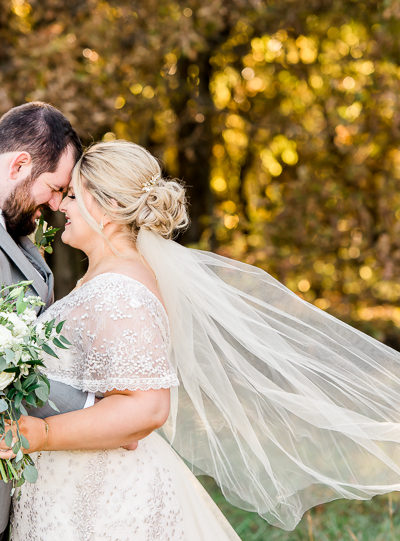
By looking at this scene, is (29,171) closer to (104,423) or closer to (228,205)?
(104,423)

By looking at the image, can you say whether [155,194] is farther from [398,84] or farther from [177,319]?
[398,84]

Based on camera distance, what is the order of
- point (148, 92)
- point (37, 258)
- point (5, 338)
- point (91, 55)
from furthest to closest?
point (148, 92) < point (91, 55) < point (37, 258) < point (5, 338)

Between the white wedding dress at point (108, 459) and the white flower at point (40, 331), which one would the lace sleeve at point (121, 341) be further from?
the white flower at point (40, 331)

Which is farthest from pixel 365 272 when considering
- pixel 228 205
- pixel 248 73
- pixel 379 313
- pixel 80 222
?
pixel 80 222

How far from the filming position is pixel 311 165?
311 inches

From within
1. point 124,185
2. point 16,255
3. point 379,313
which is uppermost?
point 124,185

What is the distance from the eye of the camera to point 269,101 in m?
8.89

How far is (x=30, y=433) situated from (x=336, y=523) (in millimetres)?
3004

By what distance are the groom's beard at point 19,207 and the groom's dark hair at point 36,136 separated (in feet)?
0.21

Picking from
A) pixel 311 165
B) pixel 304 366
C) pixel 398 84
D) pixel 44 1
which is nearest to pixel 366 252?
pixel 311 165

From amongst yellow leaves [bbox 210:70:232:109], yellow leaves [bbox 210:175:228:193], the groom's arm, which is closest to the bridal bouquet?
the groom's arm

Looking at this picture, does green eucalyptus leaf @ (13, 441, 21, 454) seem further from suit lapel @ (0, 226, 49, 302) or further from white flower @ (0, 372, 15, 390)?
suit lapel @ (0, 226, 49, 302)

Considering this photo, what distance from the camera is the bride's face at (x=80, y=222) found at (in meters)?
2.66

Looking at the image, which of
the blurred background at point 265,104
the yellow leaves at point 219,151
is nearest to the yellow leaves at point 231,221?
the blurred background at point 265,104
